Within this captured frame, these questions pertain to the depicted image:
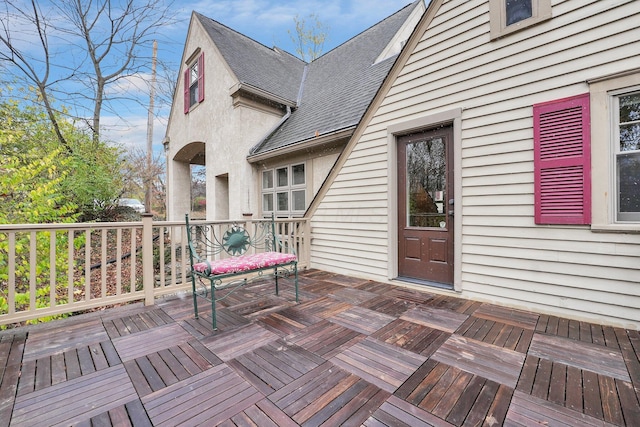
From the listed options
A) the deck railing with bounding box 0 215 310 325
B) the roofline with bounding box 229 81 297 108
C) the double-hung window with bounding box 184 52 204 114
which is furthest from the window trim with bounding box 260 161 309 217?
the double-hung window with bounding box 184 52 204 114

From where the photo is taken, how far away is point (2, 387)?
162cm

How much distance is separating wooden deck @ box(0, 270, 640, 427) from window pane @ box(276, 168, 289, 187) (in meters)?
3.73

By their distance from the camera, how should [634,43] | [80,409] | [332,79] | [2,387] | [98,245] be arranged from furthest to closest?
[98,245] < [332,79] < [634,43] < [2,387] < [80,409]

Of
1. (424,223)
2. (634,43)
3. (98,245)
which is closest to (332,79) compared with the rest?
(424,223)

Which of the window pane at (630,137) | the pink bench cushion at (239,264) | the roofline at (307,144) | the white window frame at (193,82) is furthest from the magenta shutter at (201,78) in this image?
the window pane at (630,137)

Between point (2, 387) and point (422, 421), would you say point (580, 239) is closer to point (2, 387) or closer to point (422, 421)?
point (422, 421)

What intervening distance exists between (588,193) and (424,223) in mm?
1536

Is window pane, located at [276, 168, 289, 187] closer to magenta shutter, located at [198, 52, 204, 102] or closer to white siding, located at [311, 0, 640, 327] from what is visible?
white siding, located at [311, 0, 640, 327]

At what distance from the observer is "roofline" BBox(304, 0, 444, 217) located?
3.32 meters

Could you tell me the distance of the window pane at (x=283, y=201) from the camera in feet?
20.1

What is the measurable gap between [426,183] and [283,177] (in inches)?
137

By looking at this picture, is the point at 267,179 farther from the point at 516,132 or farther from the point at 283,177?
the point at 516,132

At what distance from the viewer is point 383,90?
12.3 feet

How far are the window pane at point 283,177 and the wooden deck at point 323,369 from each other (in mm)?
3733
